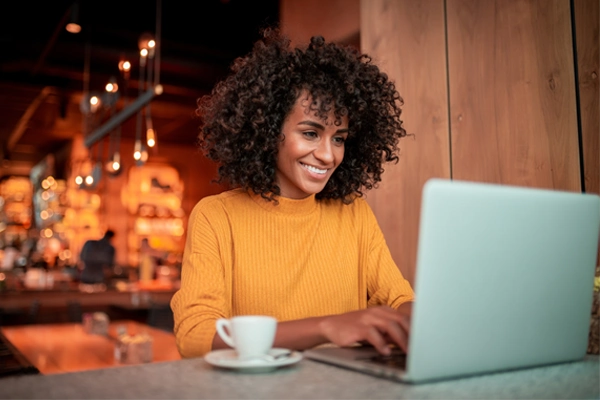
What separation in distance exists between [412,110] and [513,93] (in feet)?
1.93

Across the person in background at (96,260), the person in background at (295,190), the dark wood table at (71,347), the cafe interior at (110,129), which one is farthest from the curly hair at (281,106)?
the person in background at (96,260)

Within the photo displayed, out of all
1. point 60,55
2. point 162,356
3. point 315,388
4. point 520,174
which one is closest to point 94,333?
point 162,356

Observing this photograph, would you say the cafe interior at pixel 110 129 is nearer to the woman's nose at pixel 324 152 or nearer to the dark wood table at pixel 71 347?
the dark wood table at pixel 71 347

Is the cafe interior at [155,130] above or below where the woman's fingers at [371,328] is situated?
above

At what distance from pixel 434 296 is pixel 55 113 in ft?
29.1

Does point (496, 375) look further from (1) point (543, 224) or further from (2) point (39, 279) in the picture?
(2) point (39, 279)

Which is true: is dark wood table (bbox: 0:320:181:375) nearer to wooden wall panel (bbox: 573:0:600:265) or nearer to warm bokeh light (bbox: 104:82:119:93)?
wooden wall panel (bbox: 573:0:600:265)

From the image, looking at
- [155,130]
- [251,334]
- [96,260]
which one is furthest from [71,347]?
[155,130]

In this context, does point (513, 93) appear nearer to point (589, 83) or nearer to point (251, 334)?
point (589, 83)

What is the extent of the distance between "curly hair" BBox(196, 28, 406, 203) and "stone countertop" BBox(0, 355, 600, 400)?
82cm

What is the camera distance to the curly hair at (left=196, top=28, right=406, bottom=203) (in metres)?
1.67

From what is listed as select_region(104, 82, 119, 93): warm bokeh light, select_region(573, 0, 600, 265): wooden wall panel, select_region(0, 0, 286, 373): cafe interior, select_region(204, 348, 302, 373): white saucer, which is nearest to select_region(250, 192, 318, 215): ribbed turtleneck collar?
select_region(0, 0, 286, 373): cafe interior

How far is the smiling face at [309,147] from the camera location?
160 cm

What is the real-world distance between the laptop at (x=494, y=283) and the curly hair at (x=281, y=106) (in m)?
0.80
